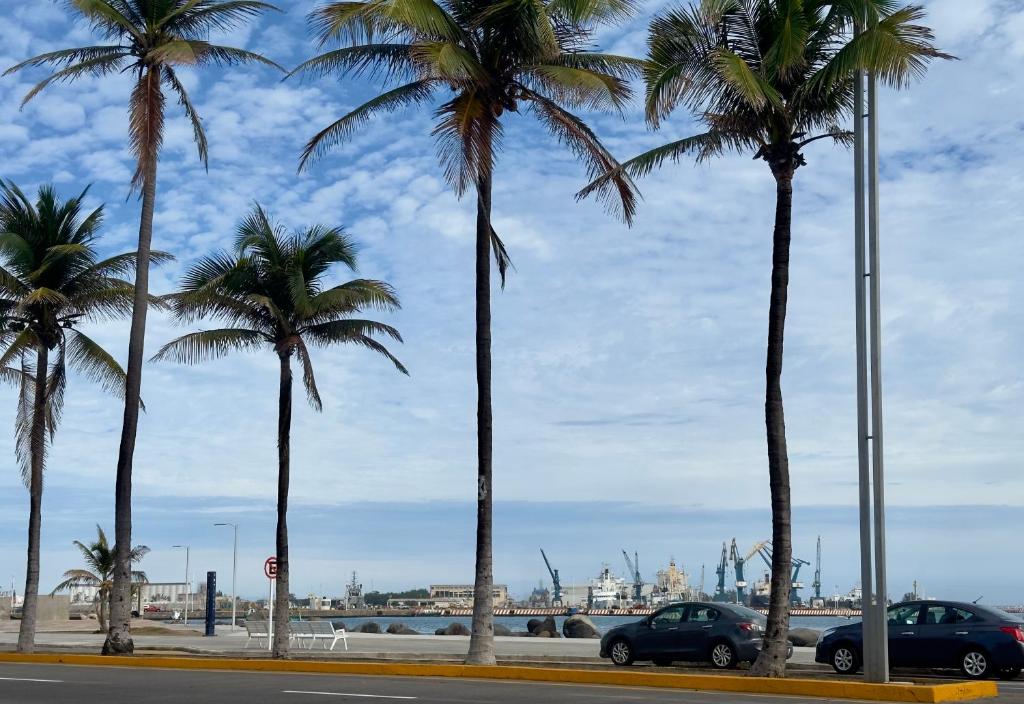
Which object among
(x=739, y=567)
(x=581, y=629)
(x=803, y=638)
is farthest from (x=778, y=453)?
(x=739, y=567)

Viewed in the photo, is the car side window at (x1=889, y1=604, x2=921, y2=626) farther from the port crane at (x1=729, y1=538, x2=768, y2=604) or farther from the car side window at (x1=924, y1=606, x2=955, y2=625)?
the port crane at (x1=729, y1=538, x2=768, y2=604)

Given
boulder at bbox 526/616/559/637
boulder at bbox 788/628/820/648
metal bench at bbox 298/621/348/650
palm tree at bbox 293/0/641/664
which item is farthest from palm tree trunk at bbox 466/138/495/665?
boulder at bbox 526/616/559/637

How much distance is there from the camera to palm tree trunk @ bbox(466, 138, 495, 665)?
2145cm

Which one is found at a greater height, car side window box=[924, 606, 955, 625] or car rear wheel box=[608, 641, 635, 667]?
car side window box=[924, 606, 955, 625]

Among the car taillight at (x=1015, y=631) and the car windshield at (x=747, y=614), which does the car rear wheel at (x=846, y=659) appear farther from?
the car taillight at (x=1015, y=631)

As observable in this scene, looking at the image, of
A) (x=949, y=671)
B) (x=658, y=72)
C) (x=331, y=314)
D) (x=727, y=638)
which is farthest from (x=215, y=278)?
(x=949, y=671)

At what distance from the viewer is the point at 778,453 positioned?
18984 mm

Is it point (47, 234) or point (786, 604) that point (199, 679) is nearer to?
point (786, 604)

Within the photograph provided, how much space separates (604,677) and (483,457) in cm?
476

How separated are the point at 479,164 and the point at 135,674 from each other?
37.1 ft

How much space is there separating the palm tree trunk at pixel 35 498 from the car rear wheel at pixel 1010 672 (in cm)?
2179

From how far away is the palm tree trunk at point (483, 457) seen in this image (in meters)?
21.5

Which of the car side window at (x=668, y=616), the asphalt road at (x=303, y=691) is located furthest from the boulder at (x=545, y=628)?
the asphalt road at (x=303, y=691)

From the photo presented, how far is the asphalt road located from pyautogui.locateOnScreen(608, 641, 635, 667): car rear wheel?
17.4 feet
